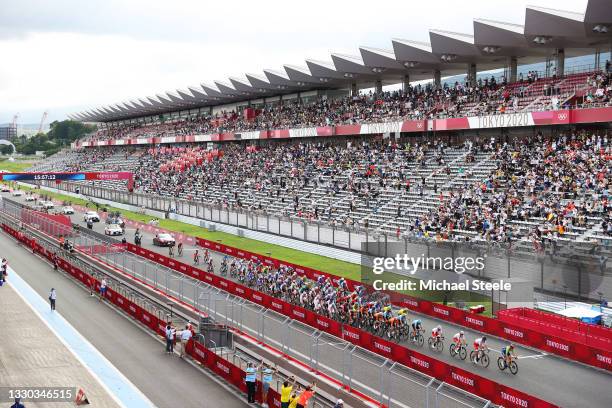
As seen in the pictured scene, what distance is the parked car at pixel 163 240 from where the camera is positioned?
1827 inches

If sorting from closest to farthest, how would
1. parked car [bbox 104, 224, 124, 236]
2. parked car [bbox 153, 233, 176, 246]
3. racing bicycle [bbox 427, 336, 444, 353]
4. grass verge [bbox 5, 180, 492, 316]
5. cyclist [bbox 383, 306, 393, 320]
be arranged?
1. racing bicycle [bbox 427, 336, 444, 353]
2. cyclist [bbox 383, 306, 393, 320]
3. grass verge [bbox 5, 180, 492, 316]
4. parked car [bbox 153, 233, 176, 246]
5. parked car [bbox 104, 224, 124, 236]

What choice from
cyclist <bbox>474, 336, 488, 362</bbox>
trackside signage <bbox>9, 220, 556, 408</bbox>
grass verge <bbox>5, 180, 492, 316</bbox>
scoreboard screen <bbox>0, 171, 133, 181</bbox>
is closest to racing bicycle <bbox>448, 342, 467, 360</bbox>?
cyclist <bbox>474, 336, 488, 362</bbox>

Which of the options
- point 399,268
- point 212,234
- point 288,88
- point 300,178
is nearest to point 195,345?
point 399,268

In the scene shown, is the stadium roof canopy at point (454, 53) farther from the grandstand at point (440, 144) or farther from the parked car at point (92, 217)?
the parked car at point (92, 217)

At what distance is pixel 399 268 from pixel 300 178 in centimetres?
2539

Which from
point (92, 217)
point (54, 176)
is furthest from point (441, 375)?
point (54, 176)

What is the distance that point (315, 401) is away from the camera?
54.6 feet

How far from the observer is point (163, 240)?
1833 inches

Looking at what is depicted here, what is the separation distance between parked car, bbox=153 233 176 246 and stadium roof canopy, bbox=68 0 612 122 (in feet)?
73.3

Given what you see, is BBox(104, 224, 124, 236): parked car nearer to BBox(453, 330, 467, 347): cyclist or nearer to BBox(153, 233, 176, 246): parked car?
BBox(153, 233, 176, 246): parked car

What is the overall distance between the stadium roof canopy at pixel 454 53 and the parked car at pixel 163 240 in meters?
22.3

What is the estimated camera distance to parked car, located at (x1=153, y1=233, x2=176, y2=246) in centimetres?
4641

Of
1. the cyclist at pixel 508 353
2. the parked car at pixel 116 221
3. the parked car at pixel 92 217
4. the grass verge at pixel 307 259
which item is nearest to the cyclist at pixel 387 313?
the cyclist at pixel 508 353

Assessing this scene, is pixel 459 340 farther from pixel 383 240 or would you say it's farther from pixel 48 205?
pixel 48 205
